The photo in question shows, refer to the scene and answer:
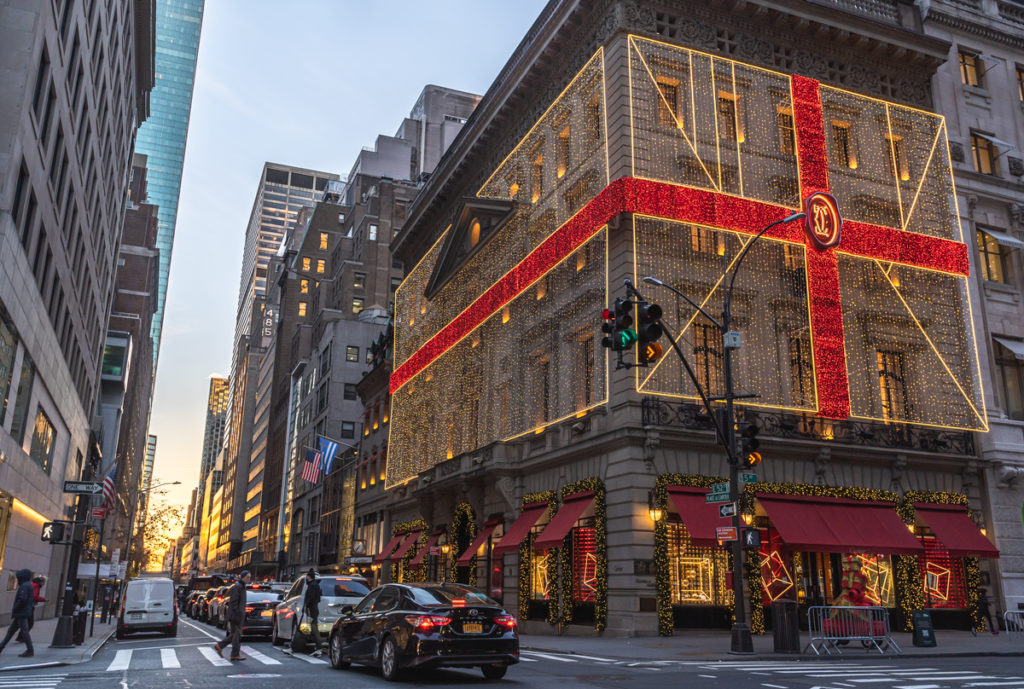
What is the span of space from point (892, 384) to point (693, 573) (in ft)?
37.3

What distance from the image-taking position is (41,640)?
2522cm

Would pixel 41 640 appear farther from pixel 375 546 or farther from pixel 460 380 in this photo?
pixel 375 546

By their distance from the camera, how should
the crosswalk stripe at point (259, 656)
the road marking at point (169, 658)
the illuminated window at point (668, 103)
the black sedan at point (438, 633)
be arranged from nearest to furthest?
the black sedan at point (438, 633) → the road marking at point (169, 658) → the crosswalk stripe at point (259, 656) → the illuminated window at point (668, 103)

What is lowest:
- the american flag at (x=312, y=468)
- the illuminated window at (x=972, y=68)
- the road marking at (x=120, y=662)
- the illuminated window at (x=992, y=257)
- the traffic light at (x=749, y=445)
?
the road marking at (x=120, y=662)

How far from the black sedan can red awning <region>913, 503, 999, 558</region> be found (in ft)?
67.4

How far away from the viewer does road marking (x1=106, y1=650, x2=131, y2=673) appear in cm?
1619

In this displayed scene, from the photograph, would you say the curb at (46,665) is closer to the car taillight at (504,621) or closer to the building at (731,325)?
the car taillight at (504,621)

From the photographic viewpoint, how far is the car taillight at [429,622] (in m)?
13.0

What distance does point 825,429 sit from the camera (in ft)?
93.2

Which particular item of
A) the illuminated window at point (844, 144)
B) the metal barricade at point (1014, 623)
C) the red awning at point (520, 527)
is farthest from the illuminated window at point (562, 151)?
the metal barricade at point (1014, 623)

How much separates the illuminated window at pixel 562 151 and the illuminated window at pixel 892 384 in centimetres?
1413

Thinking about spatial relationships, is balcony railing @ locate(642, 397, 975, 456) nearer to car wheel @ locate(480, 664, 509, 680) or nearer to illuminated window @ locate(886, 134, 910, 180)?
illuminated window @ locate(886, 134, 910, 180)

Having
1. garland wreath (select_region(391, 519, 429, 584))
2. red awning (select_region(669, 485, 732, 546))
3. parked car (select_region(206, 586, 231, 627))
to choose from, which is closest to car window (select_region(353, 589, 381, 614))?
red awning (select_region(669, 485, 732, 546))

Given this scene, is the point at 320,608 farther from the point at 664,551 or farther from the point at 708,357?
the point at 708,357
